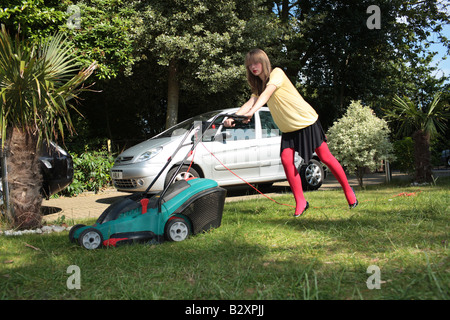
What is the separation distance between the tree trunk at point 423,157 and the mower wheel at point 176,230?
20.7ft

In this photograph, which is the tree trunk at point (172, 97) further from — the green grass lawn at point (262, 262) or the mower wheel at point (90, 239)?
the mower wheel at point (90, 239)

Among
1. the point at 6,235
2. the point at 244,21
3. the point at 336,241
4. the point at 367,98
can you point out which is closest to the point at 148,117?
the point at 244,21

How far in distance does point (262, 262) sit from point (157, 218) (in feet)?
3.90

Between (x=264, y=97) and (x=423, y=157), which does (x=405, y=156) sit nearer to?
(x=423, y=157)

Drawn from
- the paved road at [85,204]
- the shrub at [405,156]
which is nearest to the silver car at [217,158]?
the paved road at [85,204]

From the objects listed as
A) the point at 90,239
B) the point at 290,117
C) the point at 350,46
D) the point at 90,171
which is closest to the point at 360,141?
the point at 290,117

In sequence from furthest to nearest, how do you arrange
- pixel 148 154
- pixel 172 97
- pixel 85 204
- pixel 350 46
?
1. pixel 350 46
2. pixel 172 97
3. pixel 85 204
4. pixel 148 154

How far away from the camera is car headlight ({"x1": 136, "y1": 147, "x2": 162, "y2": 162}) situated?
22.8 feet

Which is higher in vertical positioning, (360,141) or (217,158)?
(360,141)

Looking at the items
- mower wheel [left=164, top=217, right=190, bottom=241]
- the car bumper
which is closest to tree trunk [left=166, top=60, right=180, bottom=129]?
the car bumper

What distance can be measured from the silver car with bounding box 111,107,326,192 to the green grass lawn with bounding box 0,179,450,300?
2762 millimetres

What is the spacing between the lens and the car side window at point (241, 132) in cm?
764

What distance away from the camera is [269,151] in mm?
7910

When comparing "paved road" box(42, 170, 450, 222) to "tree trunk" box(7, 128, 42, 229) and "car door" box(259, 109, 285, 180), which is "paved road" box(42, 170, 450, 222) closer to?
"car door" box(259, 109, 285, 180)
